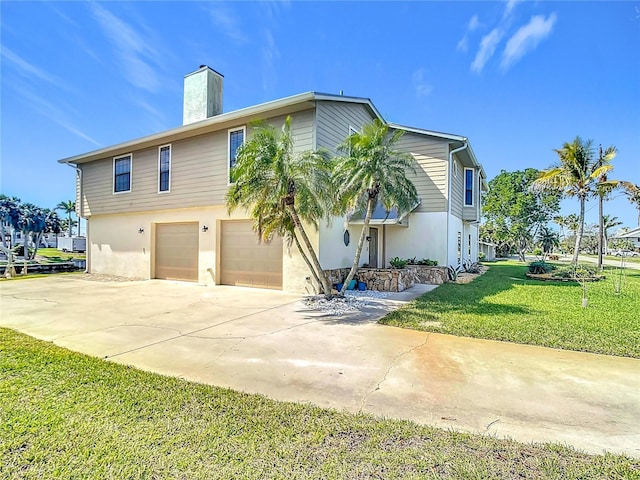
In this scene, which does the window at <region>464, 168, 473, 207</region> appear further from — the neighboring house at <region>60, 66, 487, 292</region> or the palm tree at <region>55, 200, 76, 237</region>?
the palm tree at <region>55, 200, 76, 237</region>

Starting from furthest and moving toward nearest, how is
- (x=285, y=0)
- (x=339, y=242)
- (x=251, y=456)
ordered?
1. (x=339, y=242)
2. (x=285, y=0)
3. (x=251, y=456)

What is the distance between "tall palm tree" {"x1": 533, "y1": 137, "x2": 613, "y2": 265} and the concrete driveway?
14.5 metres

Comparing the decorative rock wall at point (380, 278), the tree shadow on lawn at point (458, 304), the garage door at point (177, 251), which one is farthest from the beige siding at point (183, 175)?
the tree shadow on lawn at point (458, 304)

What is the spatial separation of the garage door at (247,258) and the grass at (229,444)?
7851 millimetres

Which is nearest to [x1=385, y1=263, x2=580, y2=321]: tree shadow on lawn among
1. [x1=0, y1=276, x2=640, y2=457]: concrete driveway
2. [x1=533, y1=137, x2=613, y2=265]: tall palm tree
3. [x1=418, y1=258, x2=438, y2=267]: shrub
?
[x1=0, y1=276, x2=640, y2=457]: concrete driveway

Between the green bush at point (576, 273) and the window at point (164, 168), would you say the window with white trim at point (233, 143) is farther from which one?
the green bush at point (576, 273)

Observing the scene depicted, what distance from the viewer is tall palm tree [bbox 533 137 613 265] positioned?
630 inches

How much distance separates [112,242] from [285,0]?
1372cm

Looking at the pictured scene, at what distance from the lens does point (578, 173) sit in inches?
637

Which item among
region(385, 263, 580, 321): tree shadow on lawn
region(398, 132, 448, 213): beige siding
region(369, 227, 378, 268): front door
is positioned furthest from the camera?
region(369, 227, 378, 268): front door

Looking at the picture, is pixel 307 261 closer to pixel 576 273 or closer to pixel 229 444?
pixel 229 444

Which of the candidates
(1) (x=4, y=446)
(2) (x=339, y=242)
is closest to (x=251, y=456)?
(1) (x=4, y=446)

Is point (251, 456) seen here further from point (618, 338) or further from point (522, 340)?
point (618, 338)

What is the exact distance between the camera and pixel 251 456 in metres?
2.44
